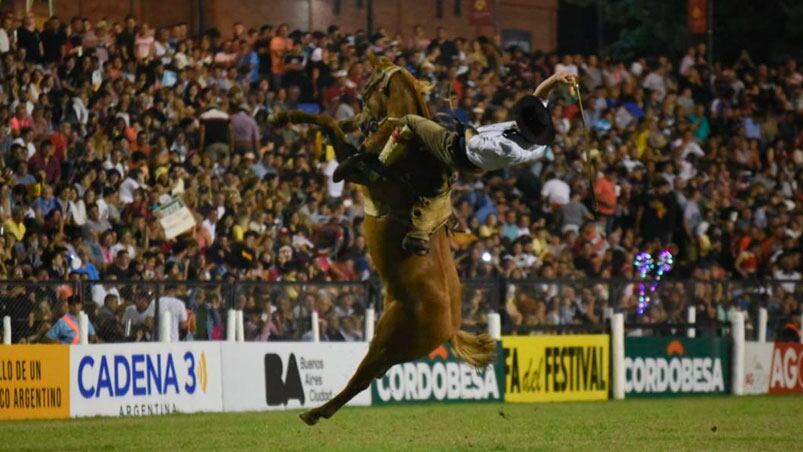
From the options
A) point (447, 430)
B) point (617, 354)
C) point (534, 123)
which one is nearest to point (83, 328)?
point (447, 430)

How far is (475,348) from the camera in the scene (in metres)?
10.9

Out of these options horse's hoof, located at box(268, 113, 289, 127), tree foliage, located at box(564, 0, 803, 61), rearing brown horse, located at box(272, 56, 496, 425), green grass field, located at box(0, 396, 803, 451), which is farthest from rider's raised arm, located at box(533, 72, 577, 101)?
tree foliage, located at box(564, 0, 803, 61)

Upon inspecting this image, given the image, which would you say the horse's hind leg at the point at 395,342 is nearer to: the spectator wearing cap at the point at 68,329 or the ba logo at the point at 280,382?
the spectator wearing cap at the point at 68,329

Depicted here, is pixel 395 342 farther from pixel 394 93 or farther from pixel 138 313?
pixel 138 313

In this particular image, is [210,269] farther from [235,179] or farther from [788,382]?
[788,382]

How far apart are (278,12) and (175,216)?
776 cm

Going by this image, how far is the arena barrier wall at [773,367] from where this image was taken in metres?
21.9

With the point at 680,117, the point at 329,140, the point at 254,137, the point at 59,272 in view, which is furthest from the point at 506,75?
the point at 329,140

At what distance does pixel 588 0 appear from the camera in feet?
118

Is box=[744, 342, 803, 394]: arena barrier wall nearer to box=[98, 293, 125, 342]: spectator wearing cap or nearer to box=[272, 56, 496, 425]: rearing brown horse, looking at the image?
box=[98, 293, 125, 342]: spectator wearing cap

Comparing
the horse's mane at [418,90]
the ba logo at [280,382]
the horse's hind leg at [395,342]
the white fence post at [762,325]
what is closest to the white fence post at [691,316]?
the white fence post at [762,325]

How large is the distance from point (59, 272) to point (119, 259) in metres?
0.82

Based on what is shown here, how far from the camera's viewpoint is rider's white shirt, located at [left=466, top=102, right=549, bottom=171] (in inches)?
367

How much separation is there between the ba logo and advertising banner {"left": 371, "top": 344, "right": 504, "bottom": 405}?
108 cm
